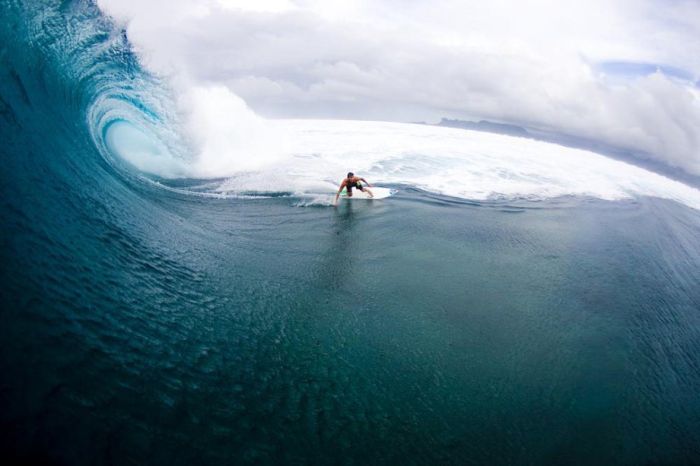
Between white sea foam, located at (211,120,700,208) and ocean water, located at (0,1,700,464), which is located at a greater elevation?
white sea foam, located at (211,120,700,208)

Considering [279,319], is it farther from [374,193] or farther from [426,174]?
[426,174]

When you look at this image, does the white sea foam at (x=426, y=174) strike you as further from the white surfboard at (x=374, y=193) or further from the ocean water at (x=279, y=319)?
the ocean water at (x=279, y=319)

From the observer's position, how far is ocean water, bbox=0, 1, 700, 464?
12.9 ft

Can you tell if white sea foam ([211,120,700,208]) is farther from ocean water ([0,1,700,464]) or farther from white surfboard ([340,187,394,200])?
ocean water ([0,1,700,464])

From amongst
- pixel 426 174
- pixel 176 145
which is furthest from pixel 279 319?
pixel 426 174

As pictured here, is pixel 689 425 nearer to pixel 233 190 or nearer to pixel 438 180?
pixel 233 190

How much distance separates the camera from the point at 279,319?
6141 mm

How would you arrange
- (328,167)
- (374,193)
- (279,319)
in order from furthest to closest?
1. (328,167)
2. (374,193)
3. (279,319)

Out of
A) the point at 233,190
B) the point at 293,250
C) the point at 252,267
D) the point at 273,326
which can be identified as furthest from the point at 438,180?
the point at 273,326

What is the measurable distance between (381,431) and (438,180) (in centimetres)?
1699

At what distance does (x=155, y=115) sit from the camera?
14797 mm

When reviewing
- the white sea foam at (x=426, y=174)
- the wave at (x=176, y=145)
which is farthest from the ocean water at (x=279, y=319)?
the white sea foam at (x=426, y=174)

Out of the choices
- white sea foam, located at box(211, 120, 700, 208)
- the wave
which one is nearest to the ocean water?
the wave

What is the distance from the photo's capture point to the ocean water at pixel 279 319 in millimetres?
3930
